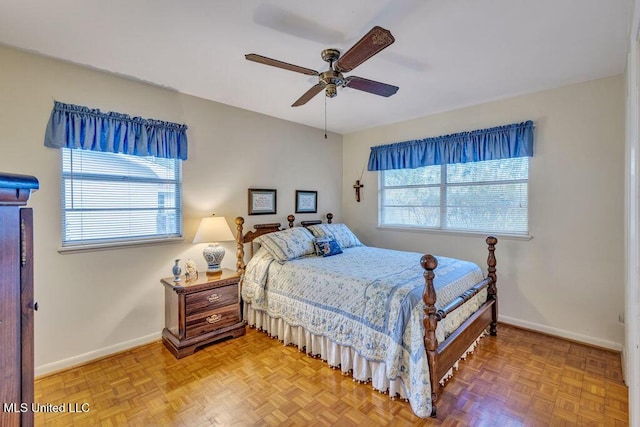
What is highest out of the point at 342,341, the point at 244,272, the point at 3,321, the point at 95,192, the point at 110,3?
the point at 110,3

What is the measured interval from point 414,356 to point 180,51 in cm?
279

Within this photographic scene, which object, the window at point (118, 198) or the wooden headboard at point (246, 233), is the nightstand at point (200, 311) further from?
the window at point (118, 198)

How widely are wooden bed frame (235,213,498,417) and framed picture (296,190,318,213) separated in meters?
1.05

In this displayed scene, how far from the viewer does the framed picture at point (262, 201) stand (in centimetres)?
371

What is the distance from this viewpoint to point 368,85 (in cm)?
226

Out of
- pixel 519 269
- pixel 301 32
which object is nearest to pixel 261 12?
pixel 301 32

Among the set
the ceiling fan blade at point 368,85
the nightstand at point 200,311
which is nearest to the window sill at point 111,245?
the nightstand at point 200,311

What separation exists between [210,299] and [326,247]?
1.33 m

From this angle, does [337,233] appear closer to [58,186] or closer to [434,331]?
[434,331]

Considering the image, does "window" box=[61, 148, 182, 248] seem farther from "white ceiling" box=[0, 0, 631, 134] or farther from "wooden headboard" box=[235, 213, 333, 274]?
"white ceiling" box=[0, 0, 631, 134]

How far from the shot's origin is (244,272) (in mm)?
3428

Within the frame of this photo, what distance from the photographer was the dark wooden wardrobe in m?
0.71

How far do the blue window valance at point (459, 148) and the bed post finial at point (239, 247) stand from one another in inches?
84.5

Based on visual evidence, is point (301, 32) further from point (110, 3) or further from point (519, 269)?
point (519, 269)
